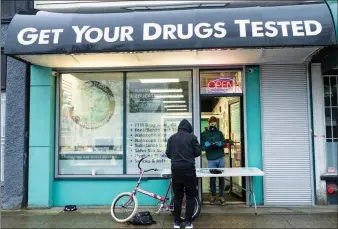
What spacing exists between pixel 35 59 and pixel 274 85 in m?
5.02

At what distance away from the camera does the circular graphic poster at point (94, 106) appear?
28.3ft

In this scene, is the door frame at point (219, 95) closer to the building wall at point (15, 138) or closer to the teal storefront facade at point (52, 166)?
the teal storefront facade at point (52, 166)

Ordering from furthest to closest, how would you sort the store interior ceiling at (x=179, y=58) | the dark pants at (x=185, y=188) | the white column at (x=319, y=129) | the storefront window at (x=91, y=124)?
the storefront window at (x=91, y=124) < the white column at (x=319, y=129) < the store interior ceiling at (x=179, y=58) < the dark pants at (x=185, y=188)

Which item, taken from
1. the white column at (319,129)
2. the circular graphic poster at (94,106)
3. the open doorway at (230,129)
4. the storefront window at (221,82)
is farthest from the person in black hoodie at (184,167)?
the white column at (319,129)

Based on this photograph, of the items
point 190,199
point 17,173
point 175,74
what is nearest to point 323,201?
point 190,199

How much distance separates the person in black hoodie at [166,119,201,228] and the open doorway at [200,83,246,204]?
190 centimetres

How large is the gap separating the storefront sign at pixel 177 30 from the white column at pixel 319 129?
1.59 meters

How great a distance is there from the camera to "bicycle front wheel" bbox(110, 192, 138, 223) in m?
6.96

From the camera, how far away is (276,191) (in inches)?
317

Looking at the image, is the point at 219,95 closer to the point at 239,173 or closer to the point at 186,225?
the point at 239,173

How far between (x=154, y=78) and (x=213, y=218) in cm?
334

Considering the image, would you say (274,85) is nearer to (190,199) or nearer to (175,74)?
(175,74)

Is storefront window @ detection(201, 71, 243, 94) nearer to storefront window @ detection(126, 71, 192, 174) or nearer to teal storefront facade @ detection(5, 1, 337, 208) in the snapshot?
teal storefront facade @ detection(5, 1, 337, 208)

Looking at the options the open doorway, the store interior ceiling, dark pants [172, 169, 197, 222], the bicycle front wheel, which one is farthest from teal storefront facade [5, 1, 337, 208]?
dark pants [172, 169, 197, 222]
